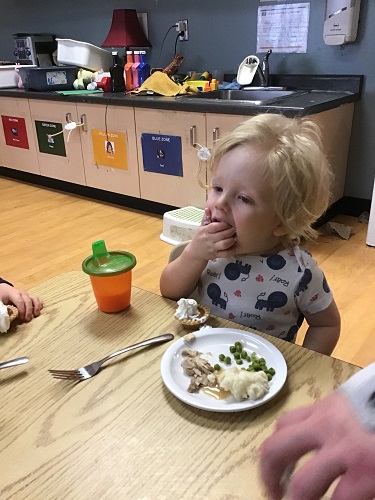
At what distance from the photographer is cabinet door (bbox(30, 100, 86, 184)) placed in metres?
3.35

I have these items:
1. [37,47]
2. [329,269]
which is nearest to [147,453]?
[329,269]

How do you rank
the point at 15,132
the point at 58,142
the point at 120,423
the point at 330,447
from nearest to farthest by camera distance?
1. the point at 330,447
2. the point at 120,423
3. the point at 58,142
4. the point at 15,132

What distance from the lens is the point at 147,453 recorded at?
1.85ft

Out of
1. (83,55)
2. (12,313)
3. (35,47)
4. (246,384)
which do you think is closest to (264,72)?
(83,55)

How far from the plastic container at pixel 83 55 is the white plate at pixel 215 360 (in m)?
3.26

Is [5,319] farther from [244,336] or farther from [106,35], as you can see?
[106,35]

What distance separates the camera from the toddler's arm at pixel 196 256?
892mm

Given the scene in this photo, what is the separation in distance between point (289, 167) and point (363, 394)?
598 mm

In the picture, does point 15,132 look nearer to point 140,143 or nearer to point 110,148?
point 110,148

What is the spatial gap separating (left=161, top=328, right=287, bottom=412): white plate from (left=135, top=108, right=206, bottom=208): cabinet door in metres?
1.87

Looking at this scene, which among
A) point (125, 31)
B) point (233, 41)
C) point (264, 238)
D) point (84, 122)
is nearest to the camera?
point (264, 238)

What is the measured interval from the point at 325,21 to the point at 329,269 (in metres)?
1.43

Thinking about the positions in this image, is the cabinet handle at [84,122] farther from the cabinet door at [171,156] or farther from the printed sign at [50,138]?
the cabinet door at [171,156]

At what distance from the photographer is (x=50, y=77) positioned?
11.5 ft
